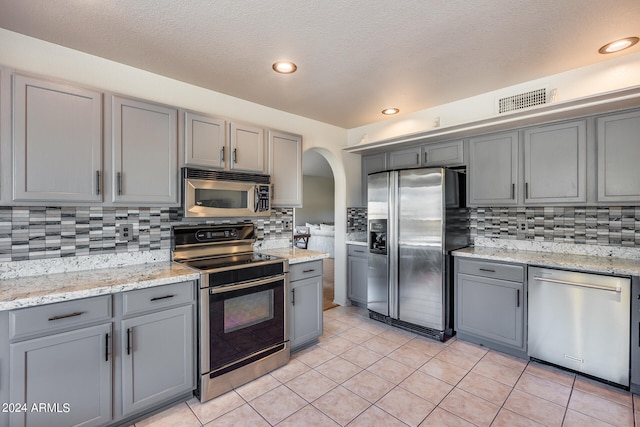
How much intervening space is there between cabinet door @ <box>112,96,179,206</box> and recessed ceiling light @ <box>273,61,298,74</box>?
0.87 meters

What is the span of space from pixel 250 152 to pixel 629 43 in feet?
9.60

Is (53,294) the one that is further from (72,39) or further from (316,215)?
(316,215)

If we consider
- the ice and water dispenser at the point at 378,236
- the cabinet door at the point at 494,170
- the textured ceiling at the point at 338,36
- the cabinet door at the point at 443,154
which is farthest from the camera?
the ice and water dispenser at the point at 378,236

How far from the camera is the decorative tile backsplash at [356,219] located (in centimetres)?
427

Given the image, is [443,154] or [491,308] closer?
[491,308]

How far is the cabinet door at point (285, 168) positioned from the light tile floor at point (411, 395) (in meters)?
1.49

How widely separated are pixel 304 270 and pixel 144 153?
5.28 ft

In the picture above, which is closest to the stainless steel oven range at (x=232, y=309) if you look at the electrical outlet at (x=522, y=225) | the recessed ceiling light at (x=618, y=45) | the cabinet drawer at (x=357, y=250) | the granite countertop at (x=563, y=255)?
the cabinet drawer at (x=357, y=250)

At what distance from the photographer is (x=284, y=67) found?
241 cm

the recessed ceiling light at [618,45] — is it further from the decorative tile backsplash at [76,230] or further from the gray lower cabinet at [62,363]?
the gray lower cabinet at [62,363]

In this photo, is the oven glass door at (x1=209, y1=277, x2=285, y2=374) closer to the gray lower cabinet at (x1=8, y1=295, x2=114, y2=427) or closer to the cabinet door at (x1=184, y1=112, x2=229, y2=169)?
the gray lower cabinet at (x1=8, y1=295, x2=114, y2=427)

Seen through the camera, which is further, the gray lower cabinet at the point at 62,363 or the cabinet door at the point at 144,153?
the cabinet door at the point at 144,153

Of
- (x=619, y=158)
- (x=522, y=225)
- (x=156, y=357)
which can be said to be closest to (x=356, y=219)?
(x=522, y=225)

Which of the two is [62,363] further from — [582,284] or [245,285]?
[582,284]
